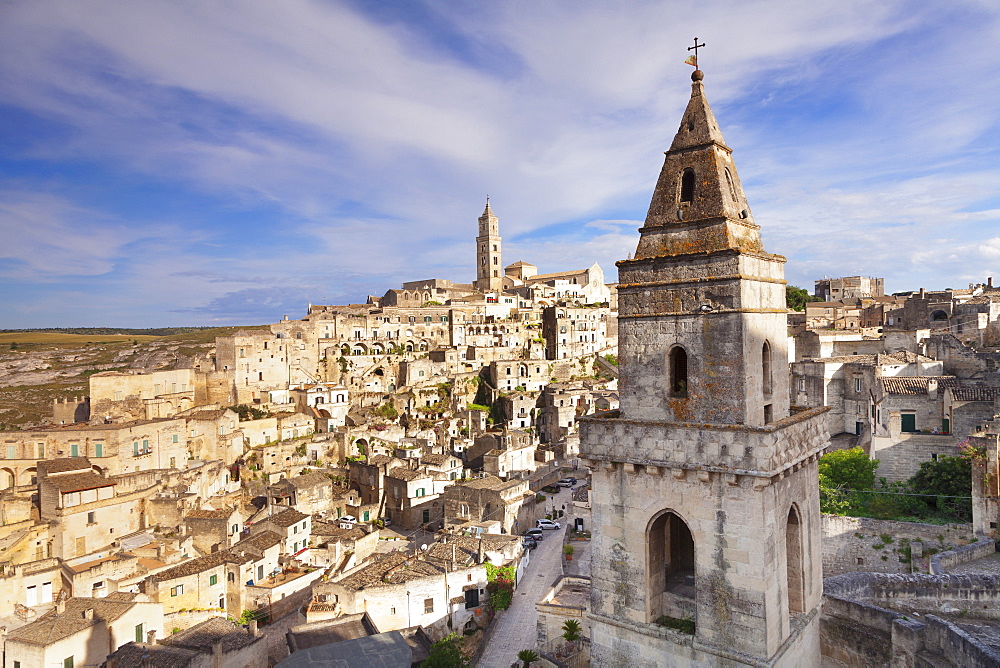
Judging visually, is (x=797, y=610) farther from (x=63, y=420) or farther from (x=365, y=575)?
(x=63, y=420)

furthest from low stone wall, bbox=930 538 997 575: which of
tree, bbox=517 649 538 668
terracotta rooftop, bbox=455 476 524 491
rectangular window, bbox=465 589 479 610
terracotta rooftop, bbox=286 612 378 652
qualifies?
terracotta rooftop, bbox=455 476 524 491

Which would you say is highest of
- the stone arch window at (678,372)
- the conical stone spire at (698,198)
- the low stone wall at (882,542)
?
the conical stone spire at (698,198)

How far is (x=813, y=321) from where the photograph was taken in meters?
58.5

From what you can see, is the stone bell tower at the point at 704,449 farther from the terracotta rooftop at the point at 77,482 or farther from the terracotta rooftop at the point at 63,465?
the terracotta rooftop at the point at 63,465

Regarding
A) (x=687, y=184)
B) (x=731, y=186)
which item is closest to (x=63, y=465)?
(x=687, y=184)

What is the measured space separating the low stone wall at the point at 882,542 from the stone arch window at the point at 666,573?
13.5m

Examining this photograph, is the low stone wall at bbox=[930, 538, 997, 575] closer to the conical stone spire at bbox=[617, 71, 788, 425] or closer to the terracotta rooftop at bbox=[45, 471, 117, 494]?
the conical stone spire at bbox=[617, 71, 788, 425]

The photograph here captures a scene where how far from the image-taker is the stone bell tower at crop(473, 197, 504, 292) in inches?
4154

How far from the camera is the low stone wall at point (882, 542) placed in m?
21.0

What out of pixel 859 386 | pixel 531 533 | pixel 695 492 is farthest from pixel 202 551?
pixel 859 386

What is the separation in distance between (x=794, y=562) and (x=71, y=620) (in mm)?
26355

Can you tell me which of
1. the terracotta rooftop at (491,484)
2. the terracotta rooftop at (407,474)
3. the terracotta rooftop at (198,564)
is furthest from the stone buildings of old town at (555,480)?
the terracotta rooftop at (407,474)

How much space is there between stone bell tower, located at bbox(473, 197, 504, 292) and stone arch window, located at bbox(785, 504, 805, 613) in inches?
3694

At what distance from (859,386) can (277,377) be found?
55018 mm
